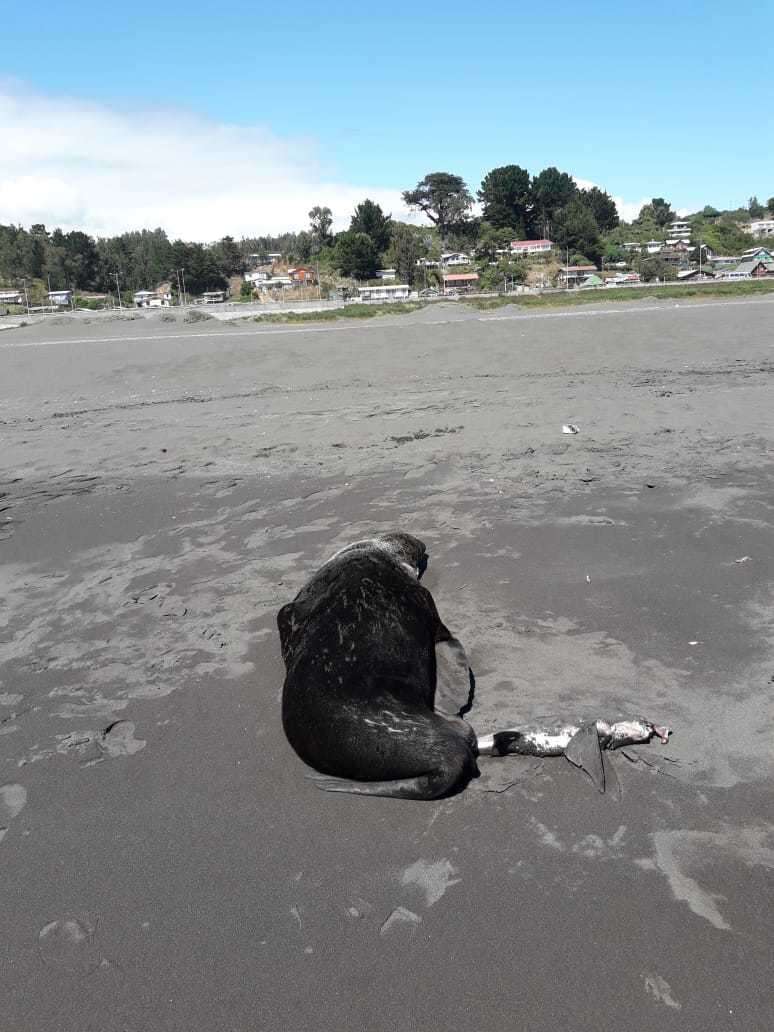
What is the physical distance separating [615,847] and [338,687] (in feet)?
4.60

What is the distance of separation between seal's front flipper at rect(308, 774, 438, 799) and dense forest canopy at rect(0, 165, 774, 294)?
9720 centimetres

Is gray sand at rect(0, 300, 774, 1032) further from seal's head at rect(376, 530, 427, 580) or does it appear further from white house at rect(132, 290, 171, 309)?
white house at rect(132, 290, 171, 309)

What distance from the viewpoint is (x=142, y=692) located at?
4492 millimetres

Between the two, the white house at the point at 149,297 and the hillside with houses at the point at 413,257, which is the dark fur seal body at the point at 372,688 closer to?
the hillside with houses at the point at 413,257

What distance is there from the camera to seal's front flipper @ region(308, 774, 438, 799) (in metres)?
3.32

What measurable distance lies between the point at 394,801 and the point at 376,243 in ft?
376

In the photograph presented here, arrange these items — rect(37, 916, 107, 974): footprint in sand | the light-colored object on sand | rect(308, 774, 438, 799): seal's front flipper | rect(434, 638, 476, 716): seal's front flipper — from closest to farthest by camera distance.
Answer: rect(37, 916, 107, 974): footprint in sand < rect(308, 774, 438, 799): seal's front flipper < the light-colored object on sand < rect(434, 638, 476, 716): seal's front flipper

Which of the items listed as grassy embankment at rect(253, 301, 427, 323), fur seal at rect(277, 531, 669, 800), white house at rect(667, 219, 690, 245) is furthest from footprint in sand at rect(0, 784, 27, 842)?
white house at rect(667, 219, 690, 245)

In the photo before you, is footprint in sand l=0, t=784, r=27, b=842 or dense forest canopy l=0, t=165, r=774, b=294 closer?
footprint in sand l=0, t=784, r=27, b=842

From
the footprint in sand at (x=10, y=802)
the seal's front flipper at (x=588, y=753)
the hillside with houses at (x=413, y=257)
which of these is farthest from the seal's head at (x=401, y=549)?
the hillside with houses at (x=413, y=257)

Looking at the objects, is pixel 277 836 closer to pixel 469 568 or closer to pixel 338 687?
pixel 338 687

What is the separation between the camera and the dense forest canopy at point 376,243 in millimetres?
107375

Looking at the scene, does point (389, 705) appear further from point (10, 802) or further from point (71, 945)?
point (10, 802)

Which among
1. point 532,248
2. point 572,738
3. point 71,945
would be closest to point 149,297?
point 532,248
